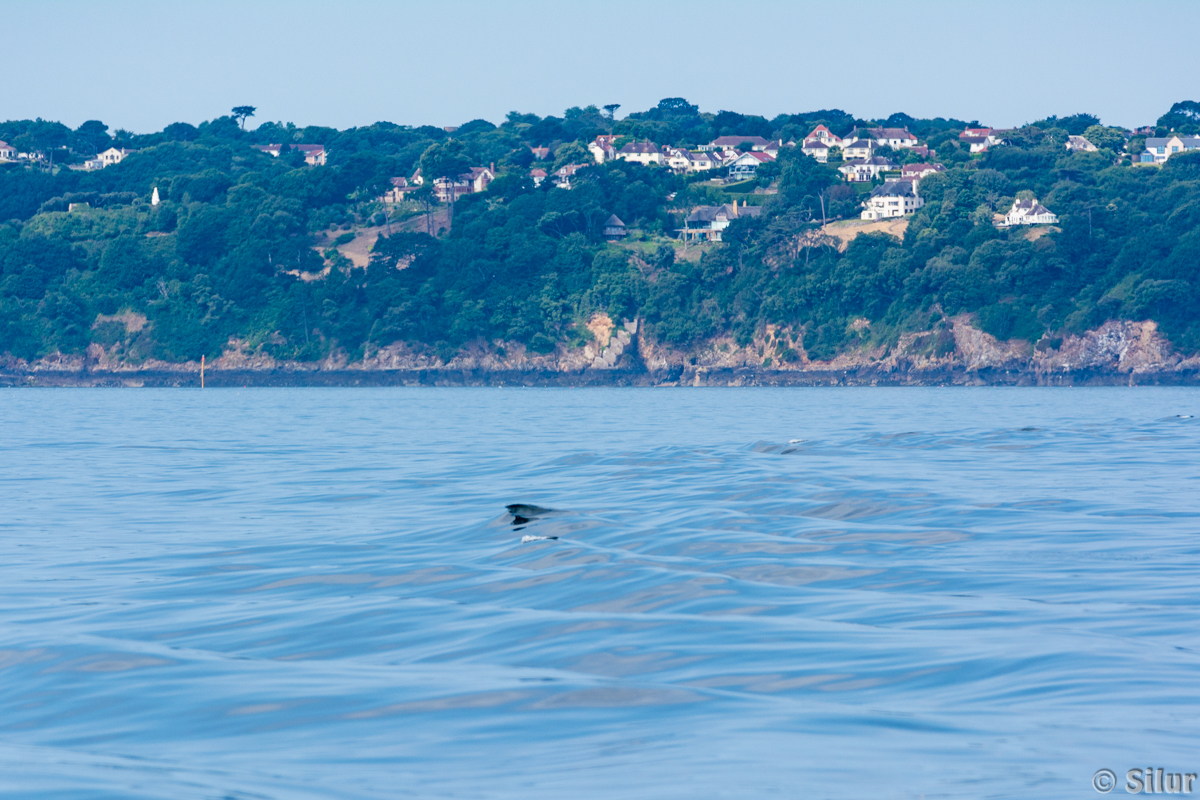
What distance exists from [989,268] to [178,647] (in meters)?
122

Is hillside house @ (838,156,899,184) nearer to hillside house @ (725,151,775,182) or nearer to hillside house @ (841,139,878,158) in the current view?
hillside house @ (841,139,878,158)

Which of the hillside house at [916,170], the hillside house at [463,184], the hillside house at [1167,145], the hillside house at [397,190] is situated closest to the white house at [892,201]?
the hillside house at [916,170]

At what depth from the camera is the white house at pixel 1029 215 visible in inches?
5281

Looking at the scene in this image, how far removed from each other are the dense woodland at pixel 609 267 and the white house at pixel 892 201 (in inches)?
117

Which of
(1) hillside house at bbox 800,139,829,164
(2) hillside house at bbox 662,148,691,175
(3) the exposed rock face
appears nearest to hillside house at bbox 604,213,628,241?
(3) the exposed rock face

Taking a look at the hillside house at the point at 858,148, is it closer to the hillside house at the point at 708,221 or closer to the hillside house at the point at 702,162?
the hillside house at the point at 702,162

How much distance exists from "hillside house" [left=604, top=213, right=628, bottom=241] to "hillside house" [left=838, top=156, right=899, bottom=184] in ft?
114

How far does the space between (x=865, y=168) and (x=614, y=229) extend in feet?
144

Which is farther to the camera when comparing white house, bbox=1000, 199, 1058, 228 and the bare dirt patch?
the bare dirt patch

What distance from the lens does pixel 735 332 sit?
134 m

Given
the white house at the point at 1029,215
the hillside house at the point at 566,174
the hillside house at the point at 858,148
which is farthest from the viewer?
the hillside house at the point at 858,148

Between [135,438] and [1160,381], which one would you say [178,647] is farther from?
[1160,381]

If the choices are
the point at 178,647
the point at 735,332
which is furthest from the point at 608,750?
the point at 735,332

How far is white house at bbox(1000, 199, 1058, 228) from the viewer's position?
440ft
